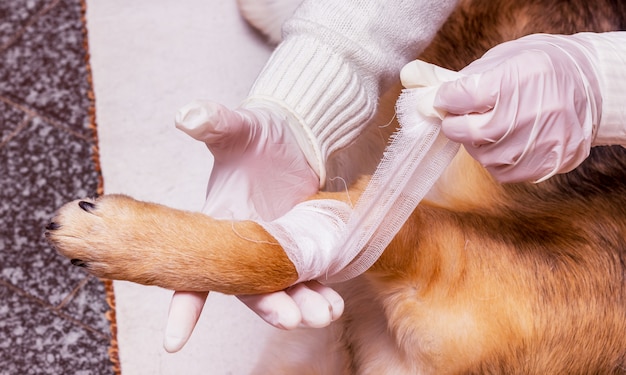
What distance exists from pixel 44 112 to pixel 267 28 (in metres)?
0.71

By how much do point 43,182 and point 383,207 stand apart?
4.01 feet

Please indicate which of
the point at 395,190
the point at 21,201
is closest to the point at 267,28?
the point at 21,201

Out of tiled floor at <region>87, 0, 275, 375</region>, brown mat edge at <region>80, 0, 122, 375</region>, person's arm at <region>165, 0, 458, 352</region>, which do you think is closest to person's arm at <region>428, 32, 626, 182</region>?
person's arm at <region>165, 0, 458, 352</region>

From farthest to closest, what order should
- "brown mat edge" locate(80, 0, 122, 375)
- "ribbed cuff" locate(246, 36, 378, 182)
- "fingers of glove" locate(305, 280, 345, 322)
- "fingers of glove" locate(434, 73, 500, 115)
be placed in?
"brown mat edge" locate(80, 0, 122, 375)
"ribbed cuff" locate(246, 36, 378, 182)
"fingers of glove" locate(305, 280, 345, 322)
"fingers of glove" locate(434, 73, 500, 115)

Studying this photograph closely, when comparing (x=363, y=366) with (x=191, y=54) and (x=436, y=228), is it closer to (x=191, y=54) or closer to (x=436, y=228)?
(x=436, y=228)

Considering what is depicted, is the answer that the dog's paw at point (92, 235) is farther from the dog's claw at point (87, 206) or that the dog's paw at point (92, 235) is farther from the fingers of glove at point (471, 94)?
the fingers of glove at point (471, 94)

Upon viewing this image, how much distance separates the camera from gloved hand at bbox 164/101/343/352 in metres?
1.14

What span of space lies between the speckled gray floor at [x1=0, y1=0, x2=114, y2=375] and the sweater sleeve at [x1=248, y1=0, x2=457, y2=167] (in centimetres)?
84

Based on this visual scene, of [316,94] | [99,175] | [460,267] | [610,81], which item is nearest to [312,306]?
[460,267]

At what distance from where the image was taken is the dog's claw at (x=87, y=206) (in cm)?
114

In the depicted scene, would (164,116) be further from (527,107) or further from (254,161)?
(527,107)

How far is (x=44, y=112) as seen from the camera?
2178 millimetres

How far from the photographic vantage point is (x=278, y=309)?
1153 millimetres

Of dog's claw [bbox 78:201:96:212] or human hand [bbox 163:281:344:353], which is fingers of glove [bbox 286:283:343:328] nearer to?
human hand [bbox 163:281:344:353]
